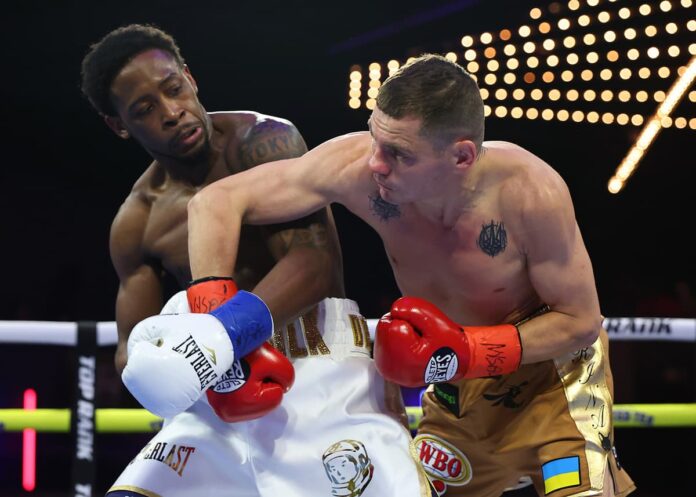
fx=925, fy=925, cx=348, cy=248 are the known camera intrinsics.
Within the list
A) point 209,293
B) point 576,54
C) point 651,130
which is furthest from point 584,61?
point 209,293

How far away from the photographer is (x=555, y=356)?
71.8 inches

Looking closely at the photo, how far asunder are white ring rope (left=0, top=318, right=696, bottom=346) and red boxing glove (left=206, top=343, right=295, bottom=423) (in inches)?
28.0

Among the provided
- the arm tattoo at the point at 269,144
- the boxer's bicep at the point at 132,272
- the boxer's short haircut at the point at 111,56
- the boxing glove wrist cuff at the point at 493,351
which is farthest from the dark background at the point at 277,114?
the boxing glove wrist cuff at the point at 493,351

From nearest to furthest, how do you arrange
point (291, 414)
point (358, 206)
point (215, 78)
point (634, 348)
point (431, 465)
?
point (291, 414), point (358, 206), point (431, 465), point (634, 348), point (215, 78)

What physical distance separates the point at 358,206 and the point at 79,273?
3.59 meters

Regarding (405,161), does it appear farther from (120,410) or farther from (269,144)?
(120,410)

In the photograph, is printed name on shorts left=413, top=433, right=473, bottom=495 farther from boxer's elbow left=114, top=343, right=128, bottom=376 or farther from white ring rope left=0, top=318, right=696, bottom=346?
boxer's elbow left=114, top=343, right=128, bottom=376

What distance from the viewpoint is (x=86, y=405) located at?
2480mm

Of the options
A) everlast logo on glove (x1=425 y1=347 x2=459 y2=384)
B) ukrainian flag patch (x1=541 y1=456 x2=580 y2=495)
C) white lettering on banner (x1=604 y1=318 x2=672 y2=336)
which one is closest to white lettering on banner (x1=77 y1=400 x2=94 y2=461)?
everlast logo on glove (x1=425 y1=347 x2=459 y2=384)

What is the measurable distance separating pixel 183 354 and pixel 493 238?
65 centimetres

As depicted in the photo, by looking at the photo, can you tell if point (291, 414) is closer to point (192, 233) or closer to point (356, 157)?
point (192, 233)

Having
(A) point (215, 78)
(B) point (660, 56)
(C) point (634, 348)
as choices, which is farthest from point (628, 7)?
(A) point (215, 78)

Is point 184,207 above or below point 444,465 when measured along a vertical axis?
above

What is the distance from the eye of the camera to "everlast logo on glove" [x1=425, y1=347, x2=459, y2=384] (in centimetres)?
172
